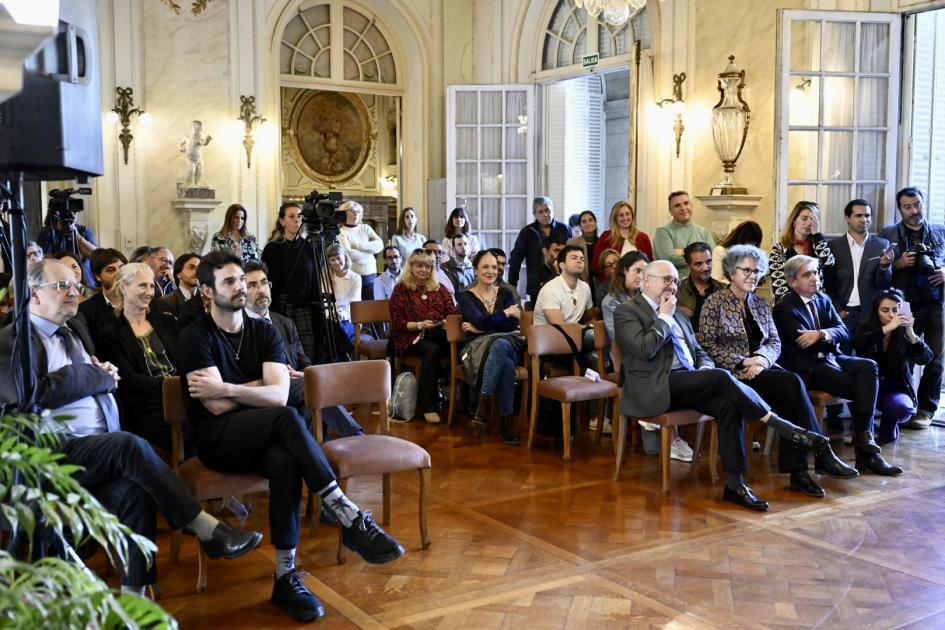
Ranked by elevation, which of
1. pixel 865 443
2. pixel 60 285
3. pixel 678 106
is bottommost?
pixel 865 443

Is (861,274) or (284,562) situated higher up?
(861,274)

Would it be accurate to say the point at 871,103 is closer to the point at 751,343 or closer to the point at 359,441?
the point at 751,343

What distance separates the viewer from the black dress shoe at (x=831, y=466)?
5.16 metres

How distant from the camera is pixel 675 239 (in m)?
7.47

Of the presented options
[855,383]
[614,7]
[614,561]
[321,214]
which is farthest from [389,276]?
[614,561]

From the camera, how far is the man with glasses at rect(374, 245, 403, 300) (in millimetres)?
8117

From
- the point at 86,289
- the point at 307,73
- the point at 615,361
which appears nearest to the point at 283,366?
the point at 615,361

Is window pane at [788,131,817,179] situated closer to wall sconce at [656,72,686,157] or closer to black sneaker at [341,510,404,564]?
wall sconce at [656,72,686,157]

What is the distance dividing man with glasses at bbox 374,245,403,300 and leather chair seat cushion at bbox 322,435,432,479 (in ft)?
13.2

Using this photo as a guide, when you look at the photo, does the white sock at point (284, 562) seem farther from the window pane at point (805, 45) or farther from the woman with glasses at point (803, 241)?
the window pane at point (805, 45)

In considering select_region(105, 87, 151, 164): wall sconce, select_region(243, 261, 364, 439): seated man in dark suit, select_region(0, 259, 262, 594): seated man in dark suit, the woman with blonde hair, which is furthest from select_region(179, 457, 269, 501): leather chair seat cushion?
select_region(105, 87, 151, 164): wall sconce

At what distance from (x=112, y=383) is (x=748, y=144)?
619 centimetres

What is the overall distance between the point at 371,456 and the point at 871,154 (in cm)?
527

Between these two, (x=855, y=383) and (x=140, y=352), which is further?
(x=855, y=383)
